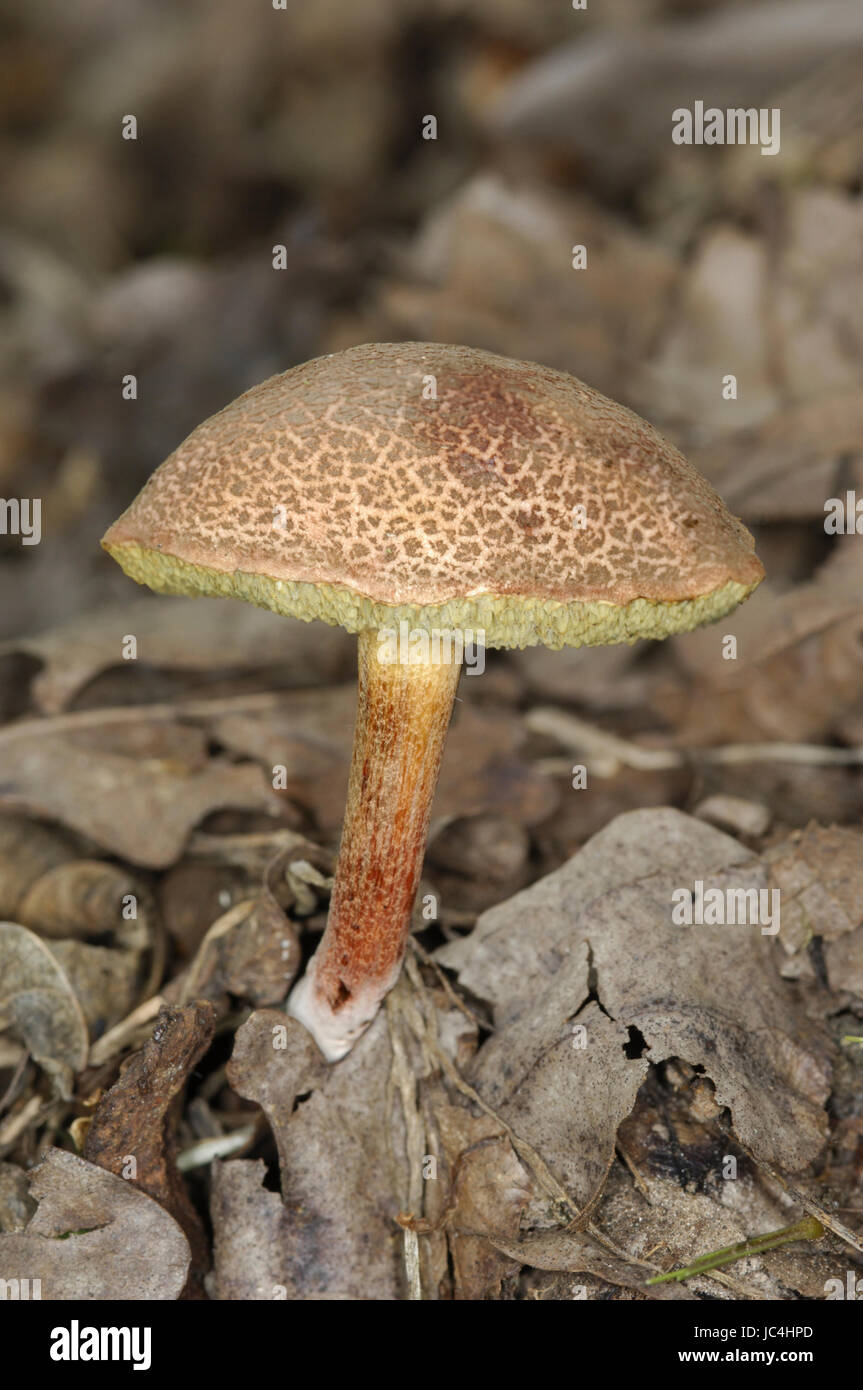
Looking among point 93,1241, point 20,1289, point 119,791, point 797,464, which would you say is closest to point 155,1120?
point 93,1241

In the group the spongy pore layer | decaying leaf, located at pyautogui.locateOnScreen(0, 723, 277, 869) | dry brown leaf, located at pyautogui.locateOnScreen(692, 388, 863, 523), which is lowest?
decaying leaf, located at pyautogui.locateOnScreen(0, 723, 277, 869)

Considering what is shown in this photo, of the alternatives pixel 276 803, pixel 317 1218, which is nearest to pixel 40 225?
pixel 276 803

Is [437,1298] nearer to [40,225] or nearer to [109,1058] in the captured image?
[109,1058]

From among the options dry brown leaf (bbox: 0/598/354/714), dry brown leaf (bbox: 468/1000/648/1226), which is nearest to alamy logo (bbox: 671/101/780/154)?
dry brown leaf (bbox: 0/598/354/714)
